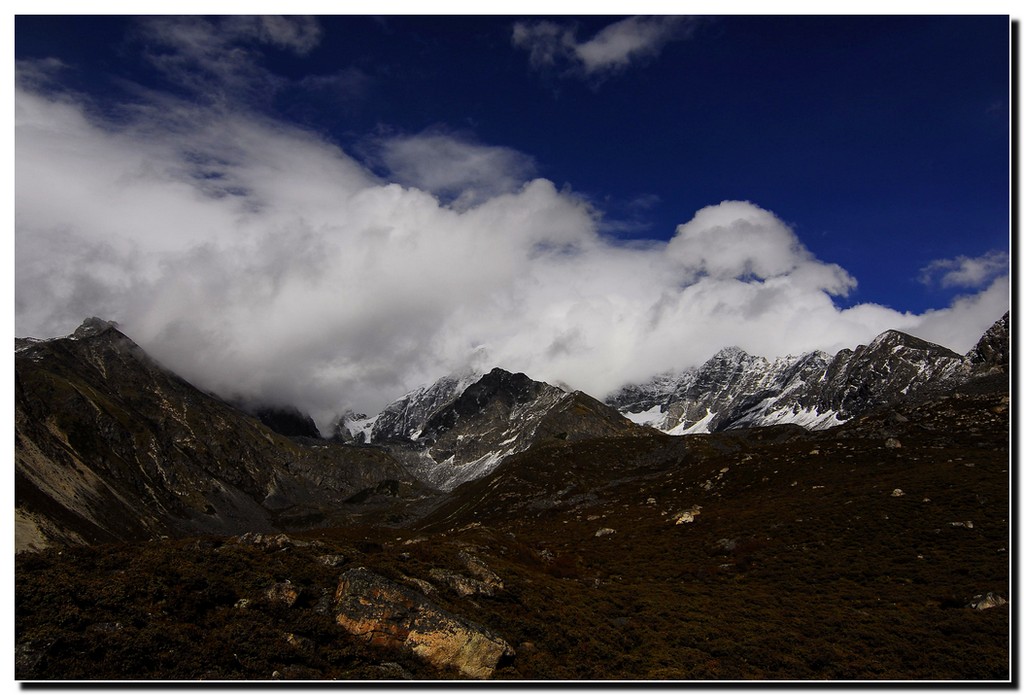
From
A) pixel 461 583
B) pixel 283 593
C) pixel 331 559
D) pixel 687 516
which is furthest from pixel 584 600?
pixel 687 516

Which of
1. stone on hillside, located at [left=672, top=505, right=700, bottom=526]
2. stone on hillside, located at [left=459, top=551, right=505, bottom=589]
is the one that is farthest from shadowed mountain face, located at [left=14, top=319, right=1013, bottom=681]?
stone on hillside, located at [left=672, top=505, right=700, bottom=526]

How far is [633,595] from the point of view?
4641cm

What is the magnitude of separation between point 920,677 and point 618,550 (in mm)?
44626

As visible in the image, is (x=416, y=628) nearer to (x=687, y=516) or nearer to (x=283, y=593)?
(x=283, y=593)

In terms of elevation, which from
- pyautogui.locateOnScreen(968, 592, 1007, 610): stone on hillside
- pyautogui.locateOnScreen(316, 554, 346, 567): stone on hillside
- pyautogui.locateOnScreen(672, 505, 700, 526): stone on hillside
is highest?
pyautogui.locateOnScreen(672, 505, 700, 526): stone on hillside

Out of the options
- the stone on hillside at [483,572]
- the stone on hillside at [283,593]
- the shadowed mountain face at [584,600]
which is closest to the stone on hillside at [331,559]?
the shadowed mountain face at [584,600]

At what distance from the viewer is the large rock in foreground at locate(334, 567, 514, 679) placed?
2488cm

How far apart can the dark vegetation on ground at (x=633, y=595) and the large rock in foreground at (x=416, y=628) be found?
1.87ft

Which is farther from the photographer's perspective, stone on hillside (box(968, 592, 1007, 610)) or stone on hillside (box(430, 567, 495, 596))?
stone on hillside (box(968, 592, 1007, 610))

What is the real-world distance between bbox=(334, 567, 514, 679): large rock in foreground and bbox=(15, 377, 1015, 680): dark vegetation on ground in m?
0.57

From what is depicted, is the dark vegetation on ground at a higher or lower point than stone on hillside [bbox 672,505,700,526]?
lower

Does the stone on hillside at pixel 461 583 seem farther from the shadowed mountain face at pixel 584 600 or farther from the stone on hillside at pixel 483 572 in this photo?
the stone on hillside at pixel 483 572

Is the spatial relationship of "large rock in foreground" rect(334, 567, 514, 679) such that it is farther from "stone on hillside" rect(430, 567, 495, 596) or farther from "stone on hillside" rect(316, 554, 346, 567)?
"stone on hillside" rect(430, 567, 495, 596)

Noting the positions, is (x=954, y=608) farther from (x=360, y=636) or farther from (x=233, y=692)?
(x=233, y=692)
